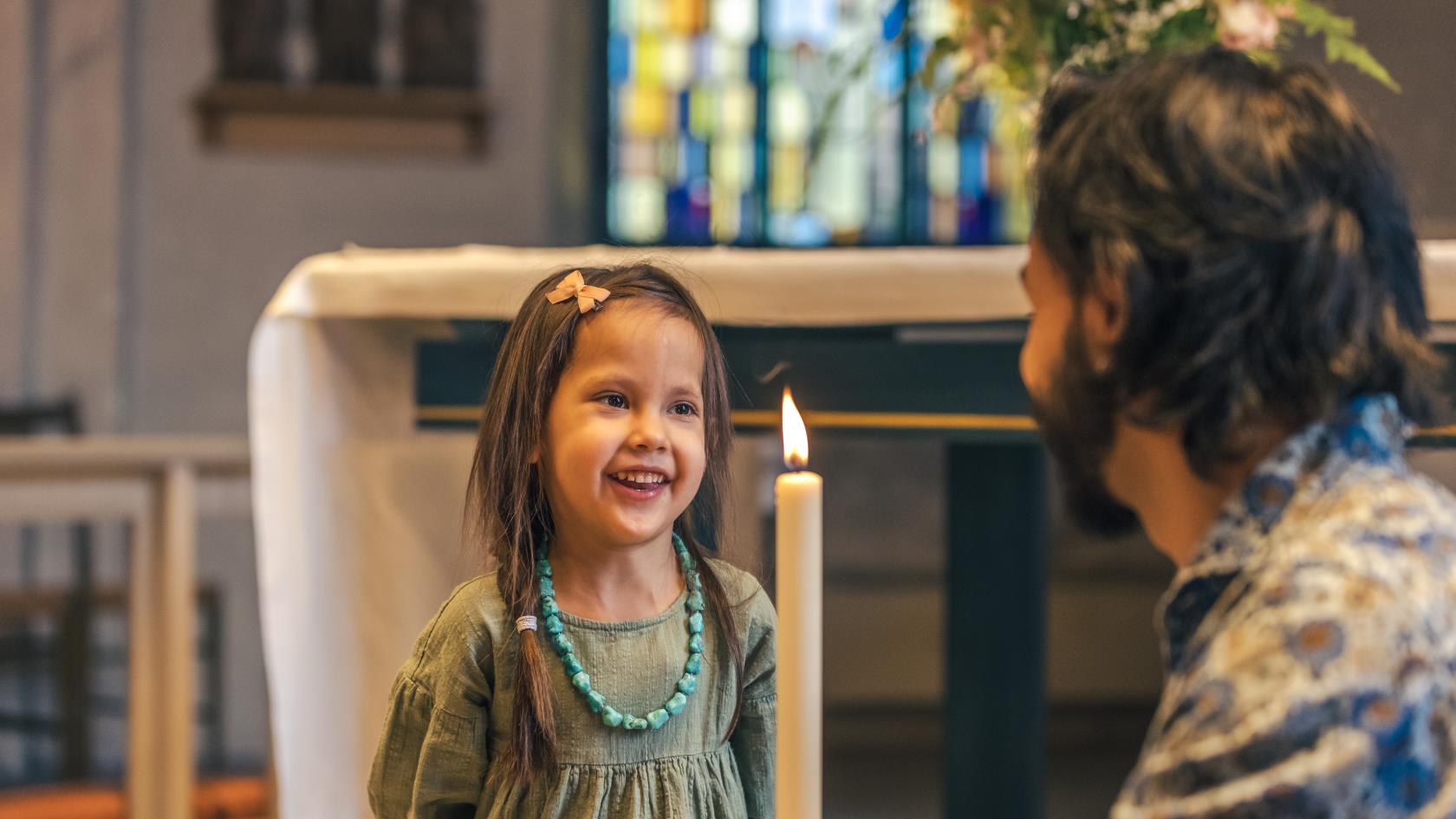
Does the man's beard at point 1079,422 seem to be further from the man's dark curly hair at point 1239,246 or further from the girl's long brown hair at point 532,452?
the girl's long brown hair at point 532,452

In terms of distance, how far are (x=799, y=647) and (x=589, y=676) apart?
44cm

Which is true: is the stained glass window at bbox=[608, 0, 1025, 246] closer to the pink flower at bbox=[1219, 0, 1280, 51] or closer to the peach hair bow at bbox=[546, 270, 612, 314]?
the pink flower at bbox=[1219, 0, 1280, 51]

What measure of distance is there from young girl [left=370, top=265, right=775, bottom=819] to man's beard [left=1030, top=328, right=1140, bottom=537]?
0.34 metres

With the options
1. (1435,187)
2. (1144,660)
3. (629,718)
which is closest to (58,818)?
(629,718)

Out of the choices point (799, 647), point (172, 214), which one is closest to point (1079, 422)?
point (799, 647)

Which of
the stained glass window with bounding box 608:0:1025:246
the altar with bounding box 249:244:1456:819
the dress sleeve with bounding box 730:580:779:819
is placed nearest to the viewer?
the dress sleeve with bounding box 730:580:779:819

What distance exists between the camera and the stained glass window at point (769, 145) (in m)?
5.73

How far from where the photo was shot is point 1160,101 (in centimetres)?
74

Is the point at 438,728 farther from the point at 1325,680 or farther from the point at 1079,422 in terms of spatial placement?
the point at 1325,680

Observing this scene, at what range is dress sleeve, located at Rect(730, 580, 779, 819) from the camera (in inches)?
47.5

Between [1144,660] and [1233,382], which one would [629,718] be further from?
[1144,660]

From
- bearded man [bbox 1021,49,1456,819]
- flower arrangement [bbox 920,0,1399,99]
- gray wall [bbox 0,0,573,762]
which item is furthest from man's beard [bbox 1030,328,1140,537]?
gray wall [bbox 0,0,573,762]

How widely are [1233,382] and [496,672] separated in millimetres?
618

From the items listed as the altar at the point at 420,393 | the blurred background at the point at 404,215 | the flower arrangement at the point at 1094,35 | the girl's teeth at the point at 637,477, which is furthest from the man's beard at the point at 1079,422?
the blurred background at the point at 404,215
